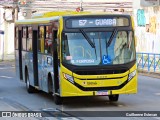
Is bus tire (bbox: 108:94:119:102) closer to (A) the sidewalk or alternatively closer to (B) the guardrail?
(A) the sidewalk

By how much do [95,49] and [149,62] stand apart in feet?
57.8

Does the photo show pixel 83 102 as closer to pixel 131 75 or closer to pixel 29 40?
pixel 131 75

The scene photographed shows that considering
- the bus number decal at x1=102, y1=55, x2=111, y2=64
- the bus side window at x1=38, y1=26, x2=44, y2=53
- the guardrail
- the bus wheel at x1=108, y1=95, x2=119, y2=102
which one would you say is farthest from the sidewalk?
the guardrail

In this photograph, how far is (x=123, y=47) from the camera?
54.7 feet

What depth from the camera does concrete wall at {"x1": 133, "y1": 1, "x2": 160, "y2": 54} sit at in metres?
38.0

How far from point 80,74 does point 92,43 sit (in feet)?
3.35

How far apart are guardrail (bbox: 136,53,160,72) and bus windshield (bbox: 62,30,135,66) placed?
1637cm

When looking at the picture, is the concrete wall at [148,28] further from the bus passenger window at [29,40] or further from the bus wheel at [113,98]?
the bus wheel at [113,98]

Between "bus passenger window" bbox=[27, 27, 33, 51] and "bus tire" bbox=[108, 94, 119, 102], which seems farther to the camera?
"bus passenger window" bbox=[27, 27, 33, 51]

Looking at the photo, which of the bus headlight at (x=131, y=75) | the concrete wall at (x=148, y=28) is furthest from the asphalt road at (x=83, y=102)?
the concrete wall at (x=148, y=28)

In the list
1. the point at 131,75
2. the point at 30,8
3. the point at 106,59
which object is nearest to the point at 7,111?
the point at 106,59

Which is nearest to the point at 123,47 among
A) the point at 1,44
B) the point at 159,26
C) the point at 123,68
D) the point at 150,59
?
the point at 123,68

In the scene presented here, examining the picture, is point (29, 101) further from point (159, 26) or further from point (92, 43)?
point (159, 26)

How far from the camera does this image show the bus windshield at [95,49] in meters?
16.3
